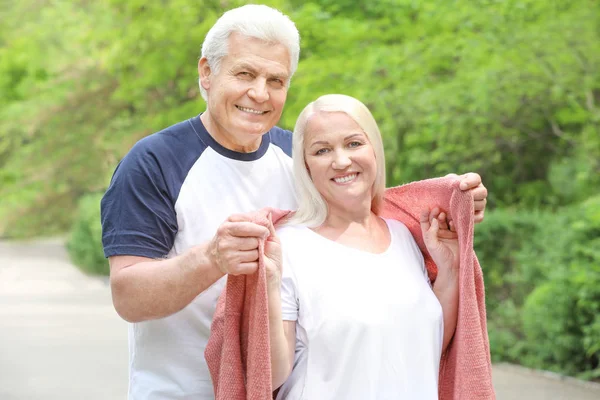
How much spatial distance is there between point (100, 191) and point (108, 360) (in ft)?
59.2

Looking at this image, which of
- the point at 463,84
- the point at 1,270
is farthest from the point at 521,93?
the point at 1,270

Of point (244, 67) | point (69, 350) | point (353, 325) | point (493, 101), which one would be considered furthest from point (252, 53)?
point (69, 350)

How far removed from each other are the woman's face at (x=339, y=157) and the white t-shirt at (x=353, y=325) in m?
0.17

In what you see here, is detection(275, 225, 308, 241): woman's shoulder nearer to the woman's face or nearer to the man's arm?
the woman's face

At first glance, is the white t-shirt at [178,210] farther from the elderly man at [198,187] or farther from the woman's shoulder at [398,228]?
the woman's shoulder at [398,228]

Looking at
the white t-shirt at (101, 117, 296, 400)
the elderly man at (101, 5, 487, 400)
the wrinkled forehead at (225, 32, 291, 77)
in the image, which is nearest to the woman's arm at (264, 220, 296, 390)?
the elderly man at (101, 5, 487, 400)

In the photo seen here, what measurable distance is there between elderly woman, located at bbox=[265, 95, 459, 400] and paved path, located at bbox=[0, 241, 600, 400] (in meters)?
5.61

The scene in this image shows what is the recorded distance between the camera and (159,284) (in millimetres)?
2867

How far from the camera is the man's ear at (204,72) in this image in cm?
328

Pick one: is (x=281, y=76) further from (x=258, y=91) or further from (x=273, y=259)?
(x=273, y=259)

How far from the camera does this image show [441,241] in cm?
324

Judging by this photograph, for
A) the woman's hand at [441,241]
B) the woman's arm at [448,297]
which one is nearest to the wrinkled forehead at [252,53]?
the woman's hand at [441,241]

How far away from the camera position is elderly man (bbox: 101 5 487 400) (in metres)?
3.02

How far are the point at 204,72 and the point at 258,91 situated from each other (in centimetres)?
25
